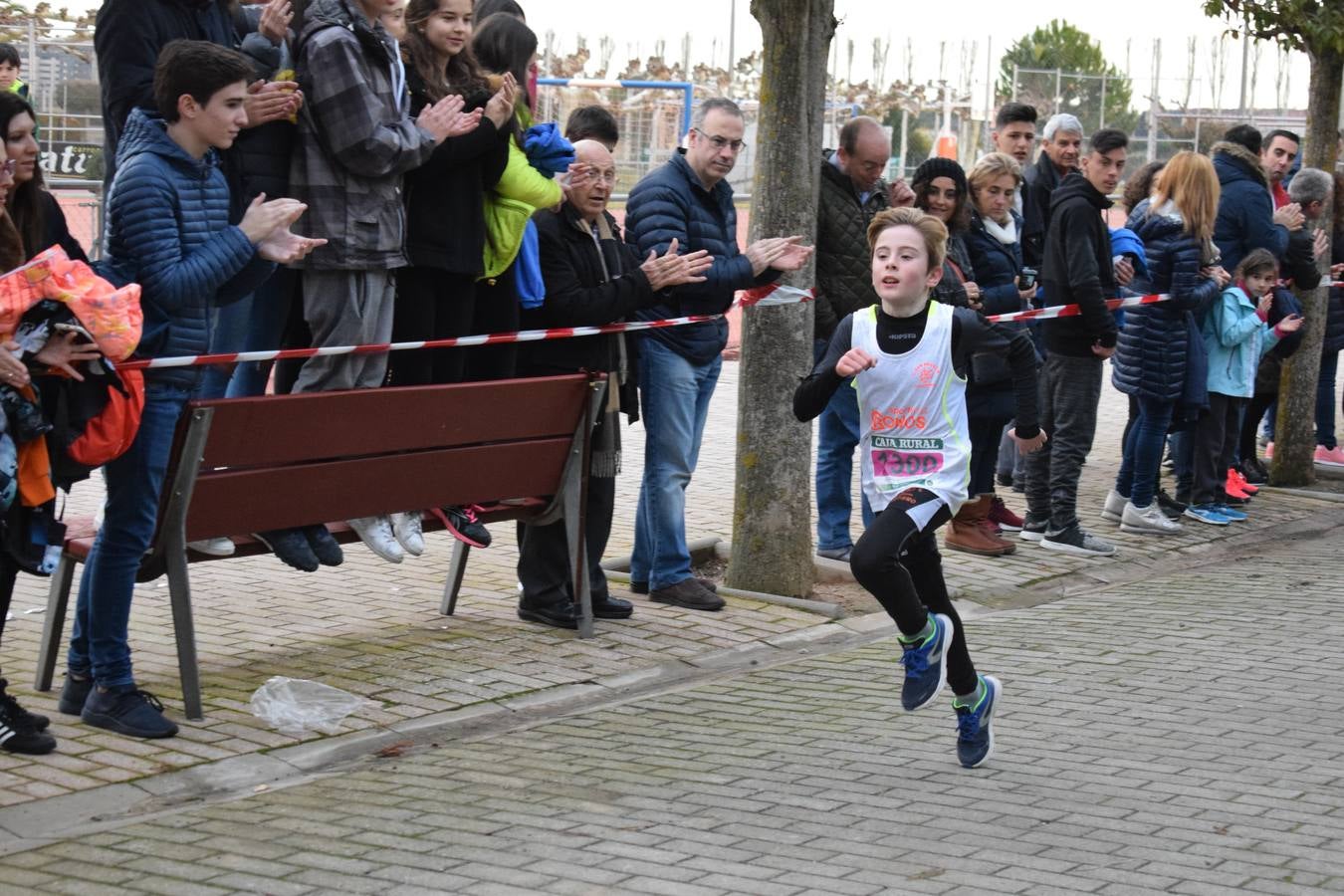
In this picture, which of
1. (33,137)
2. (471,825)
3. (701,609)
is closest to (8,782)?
(471,825)

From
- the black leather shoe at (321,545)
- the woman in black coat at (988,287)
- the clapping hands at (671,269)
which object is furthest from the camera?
the woman in black coat at (988,287)

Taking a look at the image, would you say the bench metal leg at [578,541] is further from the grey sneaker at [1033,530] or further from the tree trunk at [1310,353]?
the tree trunk at [1310,353]

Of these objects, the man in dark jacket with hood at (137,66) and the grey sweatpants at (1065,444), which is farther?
the grey sweatpants at (1065,444)

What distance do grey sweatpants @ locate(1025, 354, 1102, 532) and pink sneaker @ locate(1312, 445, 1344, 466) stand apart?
3.88 meters

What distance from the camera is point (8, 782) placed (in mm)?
5500

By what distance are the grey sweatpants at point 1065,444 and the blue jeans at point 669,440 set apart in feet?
8.45

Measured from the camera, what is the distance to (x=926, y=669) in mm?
6098

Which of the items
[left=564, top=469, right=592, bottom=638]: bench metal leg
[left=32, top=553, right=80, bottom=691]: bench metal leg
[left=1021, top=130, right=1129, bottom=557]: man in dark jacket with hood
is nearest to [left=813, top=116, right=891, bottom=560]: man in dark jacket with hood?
[left=1021, top=130, right=1129, bottom=557]: man in dark jacket with hood

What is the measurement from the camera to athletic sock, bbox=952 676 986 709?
6039 millimetres

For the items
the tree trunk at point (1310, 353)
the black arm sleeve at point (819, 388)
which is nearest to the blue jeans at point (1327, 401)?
the tree trunk at point (1310, 353)

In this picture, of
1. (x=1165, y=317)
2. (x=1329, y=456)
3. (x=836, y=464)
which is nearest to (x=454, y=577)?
(x=836, y=464)

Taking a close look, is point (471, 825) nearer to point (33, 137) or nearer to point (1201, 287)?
point (33, 137)

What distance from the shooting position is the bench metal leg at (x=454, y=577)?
786cm

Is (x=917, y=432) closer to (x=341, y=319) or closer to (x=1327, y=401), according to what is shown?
(x=341, y=319)
